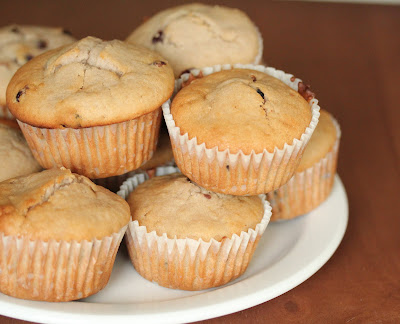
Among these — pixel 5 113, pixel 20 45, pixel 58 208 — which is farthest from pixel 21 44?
pixel 58 208

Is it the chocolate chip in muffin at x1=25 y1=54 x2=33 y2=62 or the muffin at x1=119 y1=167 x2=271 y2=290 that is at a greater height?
the chocolate chip in muffin at x1=25 y1=54 x2=33 y2=62

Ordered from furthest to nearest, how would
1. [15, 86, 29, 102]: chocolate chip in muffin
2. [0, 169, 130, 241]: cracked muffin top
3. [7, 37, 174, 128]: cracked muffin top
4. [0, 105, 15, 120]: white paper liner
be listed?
[0, 105, 15, 120]: white paper liner < [15, 86, 29, 102]: chocolate chip in muffin < [7, 37, 174, 128]: cracked muffin top < [0, 169, 130, 241]: cracked muffin top

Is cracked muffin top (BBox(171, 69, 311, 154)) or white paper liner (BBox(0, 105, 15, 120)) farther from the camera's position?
white paper liner (BBox(0, 105, 15, 120))

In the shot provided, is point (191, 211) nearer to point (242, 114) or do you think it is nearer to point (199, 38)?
point (242, 114)

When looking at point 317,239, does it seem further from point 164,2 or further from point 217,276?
point 164,2

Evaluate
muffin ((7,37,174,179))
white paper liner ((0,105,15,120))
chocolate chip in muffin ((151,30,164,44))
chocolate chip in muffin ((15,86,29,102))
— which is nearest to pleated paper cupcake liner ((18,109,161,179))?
muffin ((7,37,174,179))

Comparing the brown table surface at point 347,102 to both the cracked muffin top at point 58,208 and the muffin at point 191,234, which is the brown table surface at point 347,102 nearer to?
the muffin at point 191,234

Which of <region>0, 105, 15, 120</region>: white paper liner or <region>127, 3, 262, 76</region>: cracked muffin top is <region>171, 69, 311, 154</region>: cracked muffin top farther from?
<region>0, 105, 15, 120</region>: white paper liner
